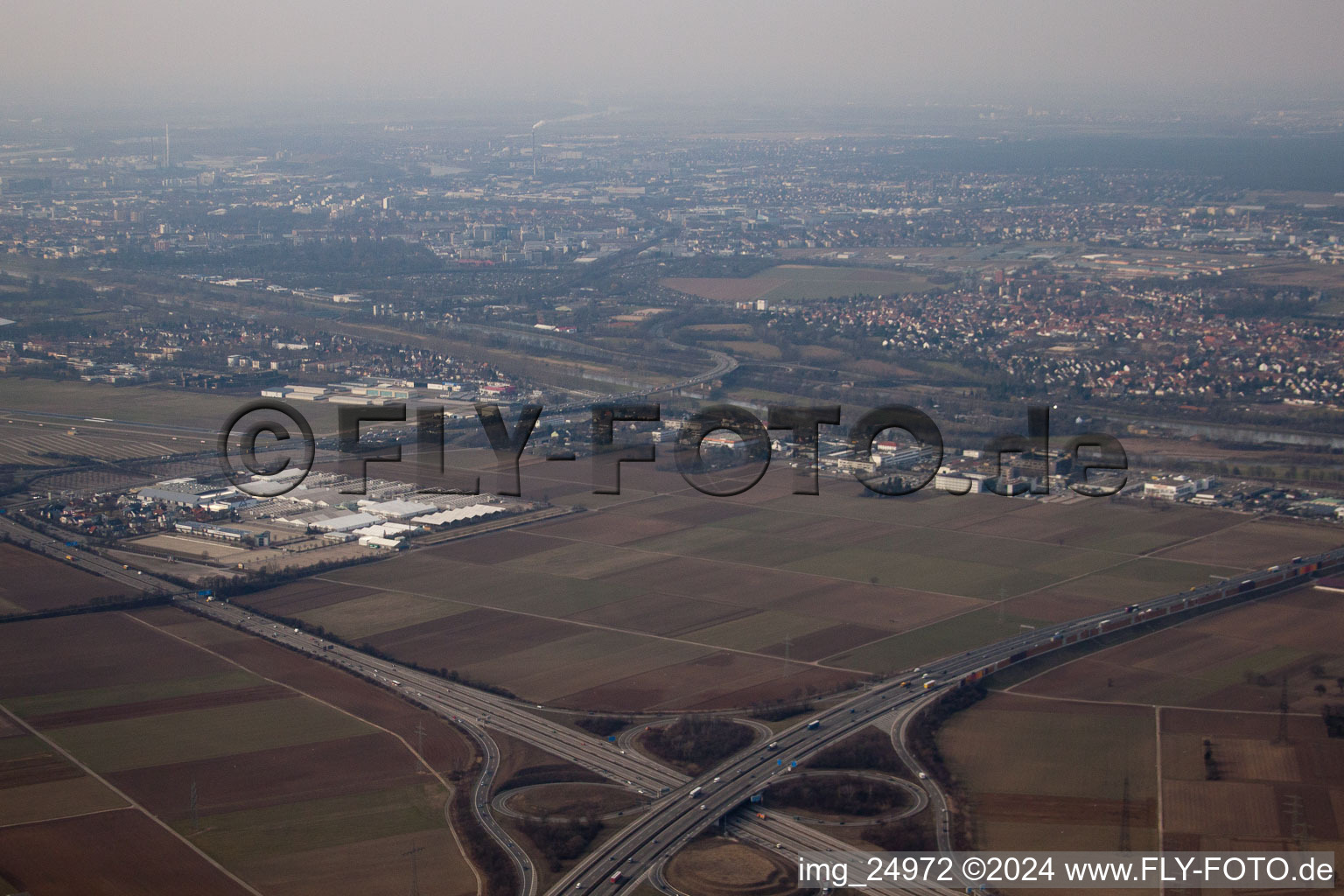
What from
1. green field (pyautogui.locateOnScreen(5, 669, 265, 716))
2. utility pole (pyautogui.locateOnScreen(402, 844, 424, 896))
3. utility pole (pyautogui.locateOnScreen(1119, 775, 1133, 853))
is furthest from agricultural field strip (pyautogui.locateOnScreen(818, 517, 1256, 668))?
green field (pyautogui.locateOnScreen(5, 669, 265, 716))

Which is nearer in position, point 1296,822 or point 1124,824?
point 1296,822

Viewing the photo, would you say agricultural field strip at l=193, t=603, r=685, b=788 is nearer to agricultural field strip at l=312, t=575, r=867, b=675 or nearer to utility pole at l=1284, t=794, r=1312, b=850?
agricultural field strip at l=312, t=575, r=867, b=675

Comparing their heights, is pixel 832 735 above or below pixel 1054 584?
below

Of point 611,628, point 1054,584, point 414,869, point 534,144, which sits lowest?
point 414,869

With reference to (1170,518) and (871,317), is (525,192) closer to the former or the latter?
(871,317)

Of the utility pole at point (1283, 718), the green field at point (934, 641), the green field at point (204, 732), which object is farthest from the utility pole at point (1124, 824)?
the green field at point (204, 732)

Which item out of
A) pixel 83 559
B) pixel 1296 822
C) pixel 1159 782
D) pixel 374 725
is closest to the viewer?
pixel 1296 822

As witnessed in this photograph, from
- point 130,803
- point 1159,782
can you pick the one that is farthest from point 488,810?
point 1159,782

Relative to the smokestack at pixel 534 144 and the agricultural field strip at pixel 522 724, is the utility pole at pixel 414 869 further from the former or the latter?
the smokestack at pixel 534 144

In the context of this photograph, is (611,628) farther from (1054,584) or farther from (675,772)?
(1054,584)
